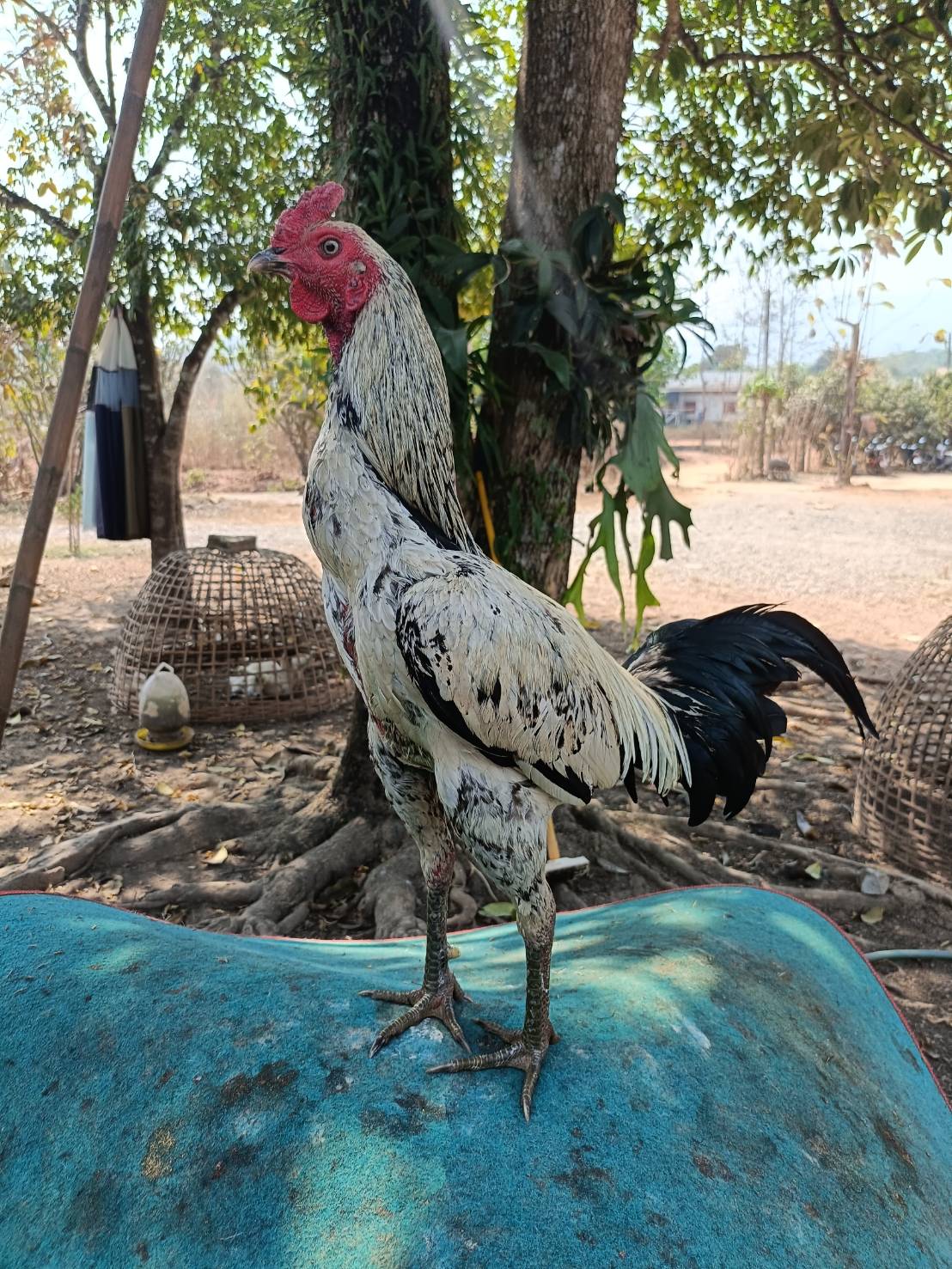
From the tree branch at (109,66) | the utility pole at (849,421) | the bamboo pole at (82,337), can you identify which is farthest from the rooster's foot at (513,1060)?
the utility pole at (849,421)

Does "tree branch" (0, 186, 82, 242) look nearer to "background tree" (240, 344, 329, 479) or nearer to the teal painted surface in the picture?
"background tree" (240, 344, 329, 479)

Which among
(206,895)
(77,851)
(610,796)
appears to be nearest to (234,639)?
(77,851)

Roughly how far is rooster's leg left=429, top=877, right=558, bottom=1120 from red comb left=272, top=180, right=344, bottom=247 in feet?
4.22

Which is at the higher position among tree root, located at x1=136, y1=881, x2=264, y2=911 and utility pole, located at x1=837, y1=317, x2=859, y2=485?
utility pole, located at x1=837, y1=317, x2=859, y2=485

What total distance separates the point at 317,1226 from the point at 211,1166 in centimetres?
24

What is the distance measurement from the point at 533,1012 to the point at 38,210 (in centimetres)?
681

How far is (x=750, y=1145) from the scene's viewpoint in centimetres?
164

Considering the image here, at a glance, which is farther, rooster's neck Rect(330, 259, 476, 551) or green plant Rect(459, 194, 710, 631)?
green plant Rect(459, 194, 710, 631)

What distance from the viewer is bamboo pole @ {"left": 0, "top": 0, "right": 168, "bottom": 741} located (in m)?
2.04

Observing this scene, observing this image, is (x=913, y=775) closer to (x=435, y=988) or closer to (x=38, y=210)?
(x=435, y=988)

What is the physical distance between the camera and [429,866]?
6.05 ft

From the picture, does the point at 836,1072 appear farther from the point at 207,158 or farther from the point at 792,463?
the point at 792,463

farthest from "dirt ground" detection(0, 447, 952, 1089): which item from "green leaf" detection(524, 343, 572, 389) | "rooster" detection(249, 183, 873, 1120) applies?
"green leaf" detection(524, 343, 572, 389)

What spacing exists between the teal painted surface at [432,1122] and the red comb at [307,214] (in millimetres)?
1556
